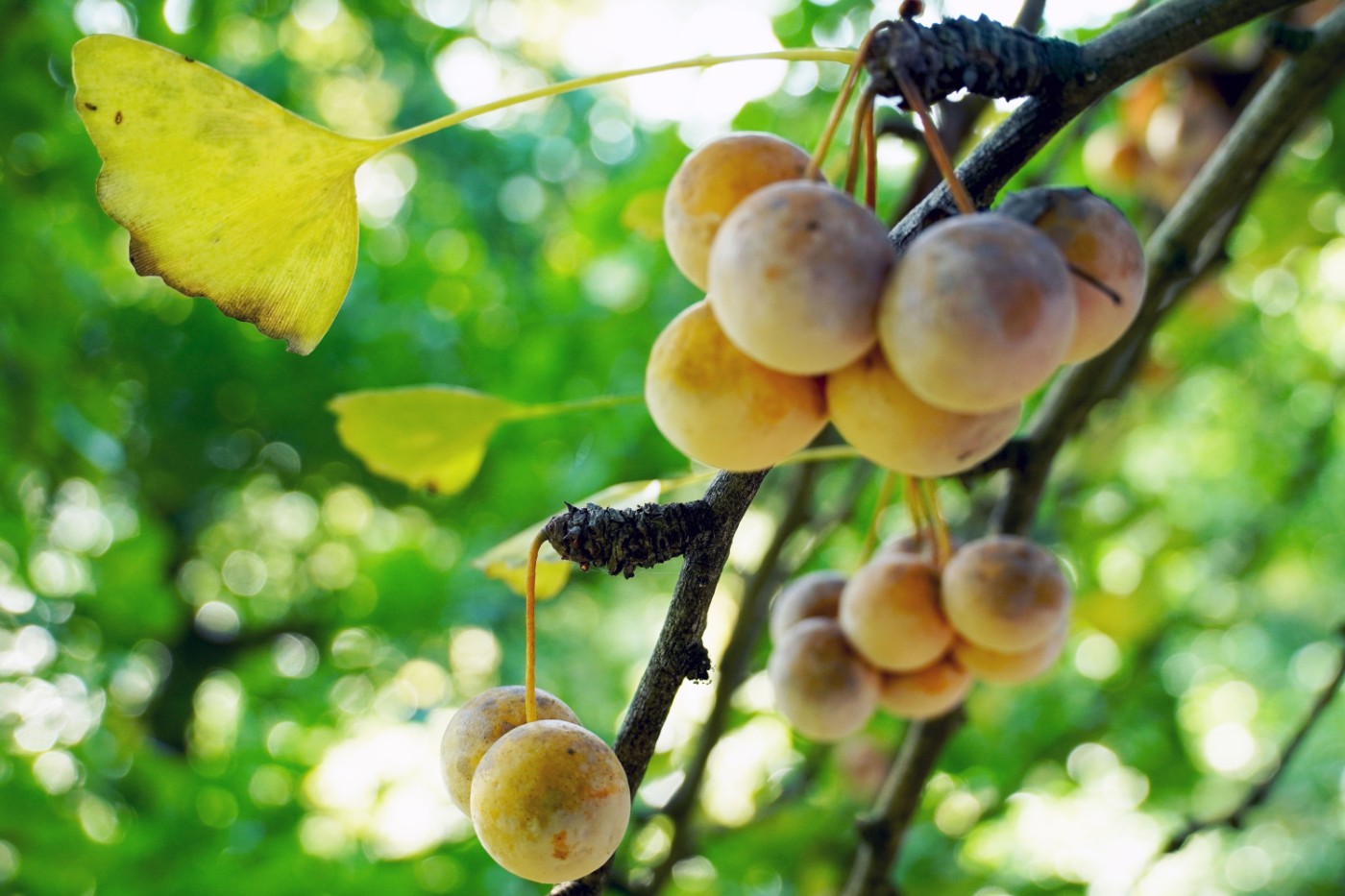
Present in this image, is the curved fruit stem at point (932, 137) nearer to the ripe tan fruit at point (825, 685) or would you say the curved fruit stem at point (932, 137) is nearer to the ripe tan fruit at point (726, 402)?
the ripe tan fruit at point (726, 402)

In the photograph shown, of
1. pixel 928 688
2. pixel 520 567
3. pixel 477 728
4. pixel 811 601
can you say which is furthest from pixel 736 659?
pixel 477 728

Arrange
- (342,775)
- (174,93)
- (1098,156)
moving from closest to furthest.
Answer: (174,93) < (1098,156) < (342,775)

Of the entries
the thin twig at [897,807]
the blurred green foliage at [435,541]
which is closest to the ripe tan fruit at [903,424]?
the thin twig at [897,807]

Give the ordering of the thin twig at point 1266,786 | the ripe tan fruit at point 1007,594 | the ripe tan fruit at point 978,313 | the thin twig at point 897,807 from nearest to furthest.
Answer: the ripe tan fruit at point 978,313
the ripe tan fruit at point 1007,594
the thin twig at point 897,807
the thin twig at point 1266,786

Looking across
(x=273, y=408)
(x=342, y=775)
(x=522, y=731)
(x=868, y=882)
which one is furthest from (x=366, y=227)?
(x=522, y=731)

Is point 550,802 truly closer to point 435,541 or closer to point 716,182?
point 716,182

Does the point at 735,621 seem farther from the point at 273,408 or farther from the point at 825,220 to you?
the point at 273,408
